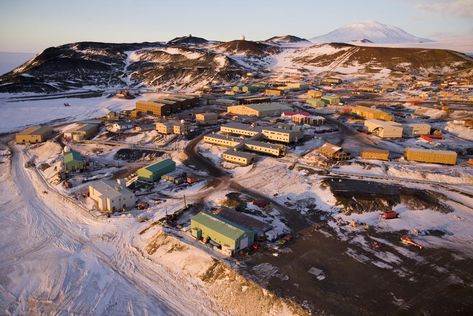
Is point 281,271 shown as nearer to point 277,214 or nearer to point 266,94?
point 277,214

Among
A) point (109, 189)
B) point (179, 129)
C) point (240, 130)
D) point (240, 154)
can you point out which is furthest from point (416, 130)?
point (109, 189)

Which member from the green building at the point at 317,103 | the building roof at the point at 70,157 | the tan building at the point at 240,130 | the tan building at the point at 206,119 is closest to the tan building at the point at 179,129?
the tan building at the point at 240,130

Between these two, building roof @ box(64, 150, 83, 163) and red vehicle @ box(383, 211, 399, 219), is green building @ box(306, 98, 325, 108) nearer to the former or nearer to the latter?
red vehicle @ box(383, 211, 399, 219)

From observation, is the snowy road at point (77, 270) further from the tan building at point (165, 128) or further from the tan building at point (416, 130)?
the tan building at point (416, 130)

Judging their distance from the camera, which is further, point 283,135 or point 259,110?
point 259,110

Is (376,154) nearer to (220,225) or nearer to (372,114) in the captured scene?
(372,114)
